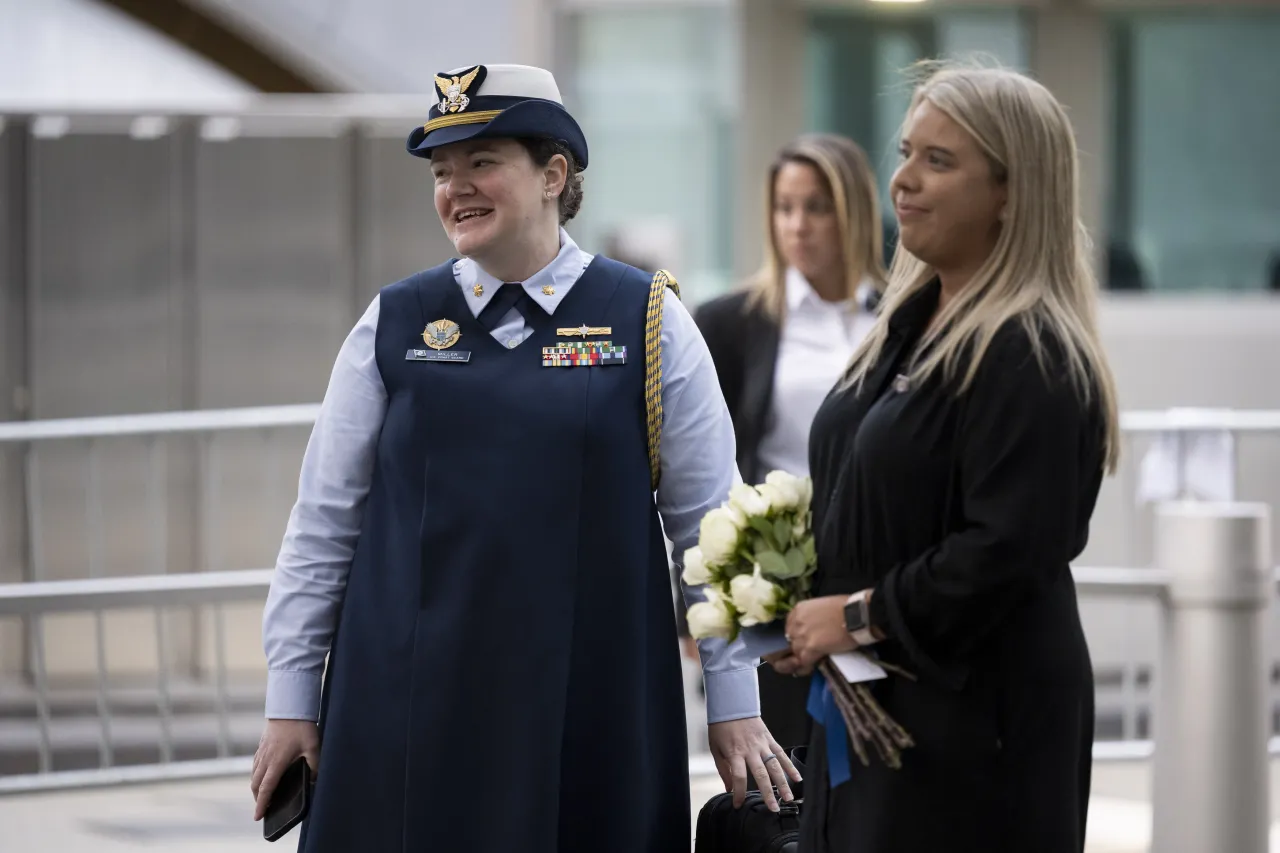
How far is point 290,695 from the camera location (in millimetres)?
2551

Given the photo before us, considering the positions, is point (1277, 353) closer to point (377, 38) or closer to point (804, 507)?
point (804, 507)

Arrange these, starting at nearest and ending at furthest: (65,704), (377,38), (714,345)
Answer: (714,345) → (65,704) → (377,38)

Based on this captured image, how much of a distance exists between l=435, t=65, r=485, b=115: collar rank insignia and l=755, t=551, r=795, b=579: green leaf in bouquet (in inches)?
32.2

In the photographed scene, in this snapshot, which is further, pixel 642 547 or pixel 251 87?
pixel 251 87

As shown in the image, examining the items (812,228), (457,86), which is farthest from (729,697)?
(812,228)

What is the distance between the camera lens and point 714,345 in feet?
13.2

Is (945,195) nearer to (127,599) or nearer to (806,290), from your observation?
(806,290)

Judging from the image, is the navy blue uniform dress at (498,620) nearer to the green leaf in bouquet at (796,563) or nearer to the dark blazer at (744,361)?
the green leaf in bouquet at (796,563)

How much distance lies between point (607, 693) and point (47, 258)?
18.5 ft

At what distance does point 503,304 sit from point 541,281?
68 millimetres

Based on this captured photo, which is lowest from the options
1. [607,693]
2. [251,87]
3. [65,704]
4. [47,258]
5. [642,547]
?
[65,704]

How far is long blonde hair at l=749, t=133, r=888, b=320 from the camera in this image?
4020 mm

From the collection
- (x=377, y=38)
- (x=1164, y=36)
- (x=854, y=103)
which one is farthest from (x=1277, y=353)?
(x=377, y=38)

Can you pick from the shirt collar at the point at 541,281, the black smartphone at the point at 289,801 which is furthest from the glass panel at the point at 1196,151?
the black smartphone at the point at 289,801
